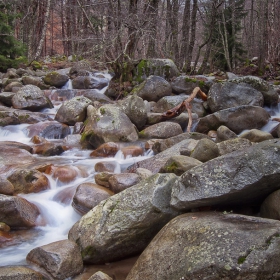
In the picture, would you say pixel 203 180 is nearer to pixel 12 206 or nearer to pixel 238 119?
pixel 12 206

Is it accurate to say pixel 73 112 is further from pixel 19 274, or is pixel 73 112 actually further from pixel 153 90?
pixel 19 274

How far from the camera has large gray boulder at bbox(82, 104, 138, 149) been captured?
826 cm

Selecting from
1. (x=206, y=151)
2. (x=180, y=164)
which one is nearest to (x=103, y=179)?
(x=180, y=164)

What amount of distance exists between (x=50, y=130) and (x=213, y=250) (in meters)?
7.28

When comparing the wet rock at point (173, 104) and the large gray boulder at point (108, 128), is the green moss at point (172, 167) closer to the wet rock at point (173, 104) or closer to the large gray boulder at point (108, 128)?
the large gray boulder at point (108, 128)

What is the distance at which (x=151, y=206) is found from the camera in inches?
154

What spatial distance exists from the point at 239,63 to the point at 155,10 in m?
7.57

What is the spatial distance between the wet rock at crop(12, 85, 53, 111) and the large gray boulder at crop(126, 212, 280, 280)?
864 cm

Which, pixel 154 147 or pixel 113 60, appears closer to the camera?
pixel 154 147

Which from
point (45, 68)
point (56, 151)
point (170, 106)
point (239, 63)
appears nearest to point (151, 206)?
point (56, 151)

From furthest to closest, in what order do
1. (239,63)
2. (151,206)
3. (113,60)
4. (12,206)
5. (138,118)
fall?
1. (239,63)
2. (113,60)
3. (138,118)
4. (12,206)
5. (151,206)

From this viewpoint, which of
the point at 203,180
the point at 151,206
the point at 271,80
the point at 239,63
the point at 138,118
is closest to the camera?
the point at 203,180

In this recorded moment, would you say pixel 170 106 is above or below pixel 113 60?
below

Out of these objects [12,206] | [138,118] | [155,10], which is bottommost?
[12,206]
